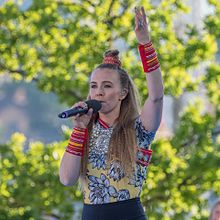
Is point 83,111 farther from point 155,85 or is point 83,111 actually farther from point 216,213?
point 216,213

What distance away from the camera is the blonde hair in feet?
13.1

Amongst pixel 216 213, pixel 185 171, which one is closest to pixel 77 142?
pixel 216 213

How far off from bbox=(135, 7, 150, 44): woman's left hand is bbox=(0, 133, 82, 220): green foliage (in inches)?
203

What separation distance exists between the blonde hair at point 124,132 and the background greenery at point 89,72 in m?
4.84

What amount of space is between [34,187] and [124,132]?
522 centimetres

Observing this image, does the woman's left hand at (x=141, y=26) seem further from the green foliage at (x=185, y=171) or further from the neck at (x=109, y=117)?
the green foliage at (x=185, y=171)

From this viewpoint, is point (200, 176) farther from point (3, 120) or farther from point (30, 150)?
point (3, 120)

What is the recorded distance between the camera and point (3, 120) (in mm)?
29938

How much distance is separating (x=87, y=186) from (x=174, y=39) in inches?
215

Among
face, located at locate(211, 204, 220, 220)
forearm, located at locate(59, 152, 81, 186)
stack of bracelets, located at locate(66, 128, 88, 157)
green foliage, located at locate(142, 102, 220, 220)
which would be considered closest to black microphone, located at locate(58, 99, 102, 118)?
stack of bracelets, located at locate(66, 128, 88, 157)

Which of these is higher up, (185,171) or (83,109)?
(185,171)

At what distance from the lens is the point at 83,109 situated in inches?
149

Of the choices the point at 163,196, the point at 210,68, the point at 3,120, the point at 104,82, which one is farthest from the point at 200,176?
the point at 3,120

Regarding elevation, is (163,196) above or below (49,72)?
below
